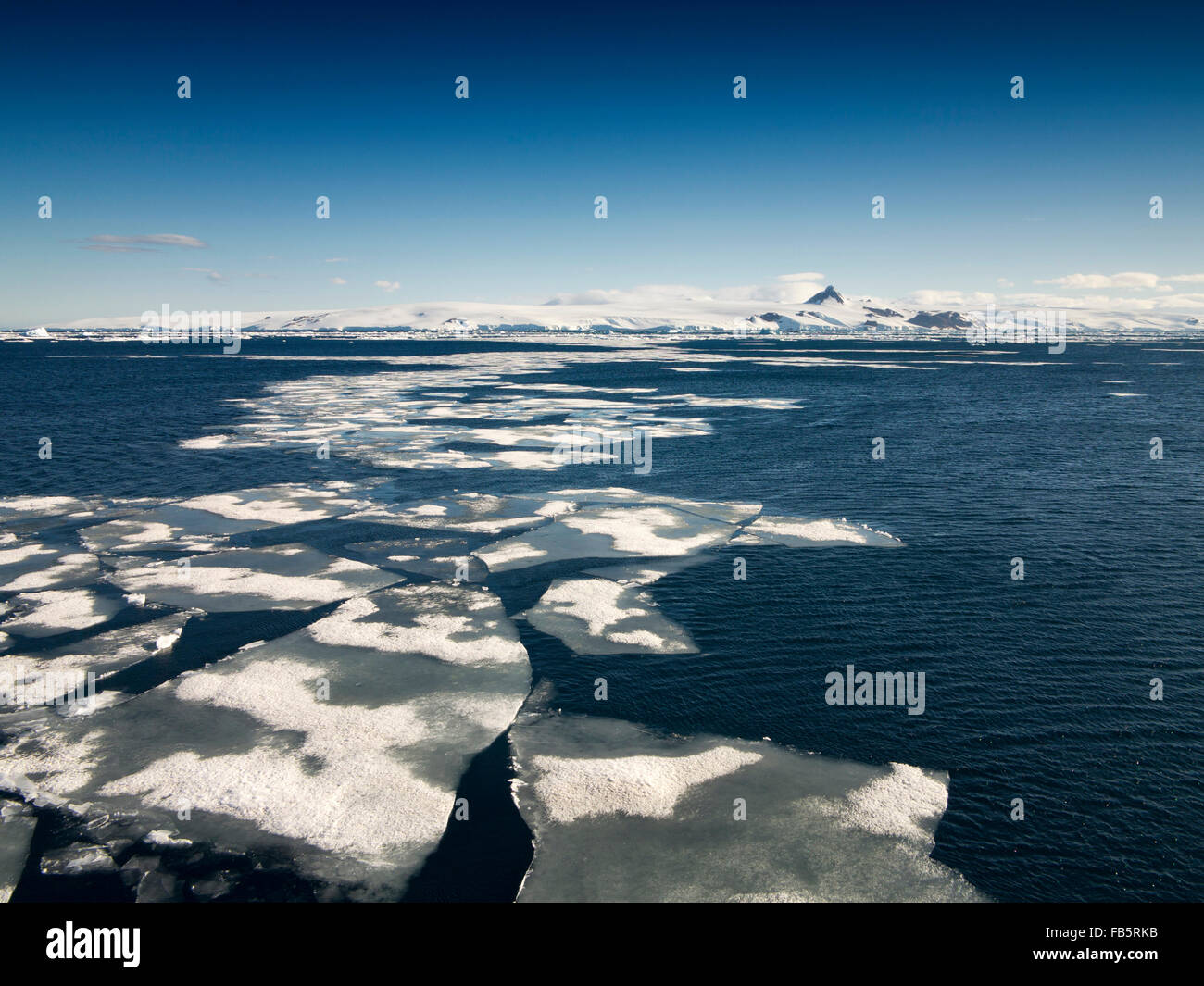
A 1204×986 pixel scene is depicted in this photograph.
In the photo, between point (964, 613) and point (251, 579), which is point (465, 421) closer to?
point (251, 579)

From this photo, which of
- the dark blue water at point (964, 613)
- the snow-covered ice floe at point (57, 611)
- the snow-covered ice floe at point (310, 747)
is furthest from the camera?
the snow-covered ice floe at point (57, 611)

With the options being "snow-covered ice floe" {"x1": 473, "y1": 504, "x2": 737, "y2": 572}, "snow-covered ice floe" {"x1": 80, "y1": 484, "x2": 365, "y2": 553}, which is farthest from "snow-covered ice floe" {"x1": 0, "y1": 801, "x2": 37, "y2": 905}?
"snow-covered ice floe" {"x1": 80, "y1": 484, "x2": 365, "y2": 553}

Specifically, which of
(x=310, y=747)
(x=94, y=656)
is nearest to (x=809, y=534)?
(x=310, y=747)

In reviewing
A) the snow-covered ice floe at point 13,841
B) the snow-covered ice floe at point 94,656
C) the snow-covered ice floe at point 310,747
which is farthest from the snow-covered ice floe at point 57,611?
the snow-covered ice floe at point 13,841

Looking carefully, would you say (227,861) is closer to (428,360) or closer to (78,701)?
(78,701)

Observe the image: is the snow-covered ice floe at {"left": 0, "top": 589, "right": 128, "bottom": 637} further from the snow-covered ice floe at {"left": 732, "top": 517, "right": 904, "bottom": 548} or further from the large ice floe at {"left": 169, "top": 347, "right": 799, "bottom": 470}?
the snow-covered ice floe at {"left": 732, "top": 517, "right": 904, "bottom": 548}

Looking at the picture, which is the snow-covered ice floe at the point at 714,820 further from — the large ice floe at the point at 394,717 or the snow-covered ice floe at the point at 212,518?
the snow-covered ice floe at the point at 212,518

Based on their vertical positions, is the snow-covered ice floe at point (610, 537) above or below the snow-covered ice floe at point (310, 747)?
above
